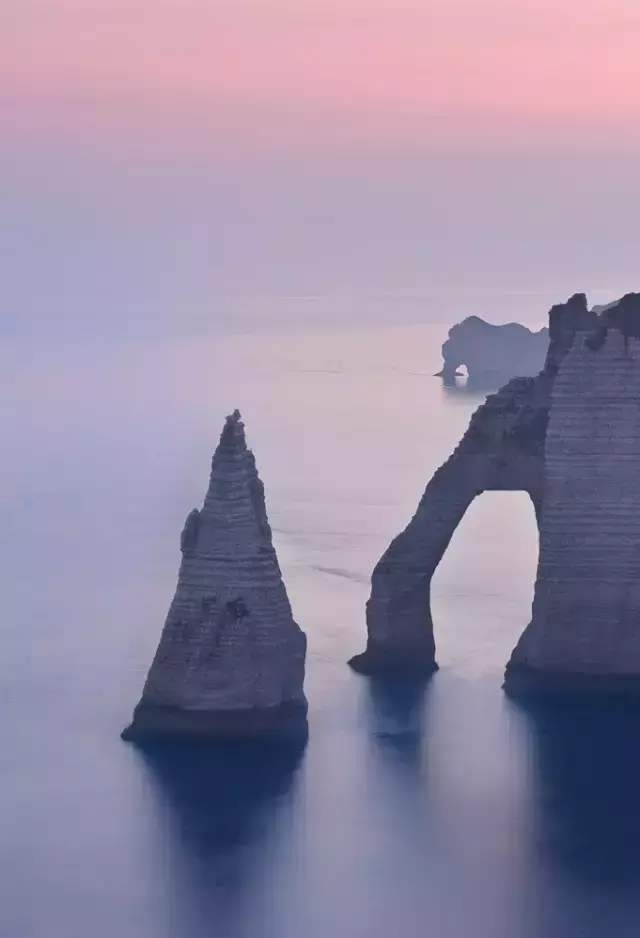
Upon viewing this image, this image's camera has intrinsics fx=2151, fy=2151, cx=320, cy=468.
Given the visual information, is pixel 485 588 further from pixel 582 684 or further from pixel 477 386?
pixel 477 386

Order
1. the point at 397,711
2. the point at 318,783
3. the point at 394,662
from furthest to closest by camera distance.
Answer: the point at 394,662 → the point at 397,711 → the point at 318,783

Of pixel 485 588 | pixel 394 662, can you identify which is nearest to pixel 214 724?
pixel 394 662

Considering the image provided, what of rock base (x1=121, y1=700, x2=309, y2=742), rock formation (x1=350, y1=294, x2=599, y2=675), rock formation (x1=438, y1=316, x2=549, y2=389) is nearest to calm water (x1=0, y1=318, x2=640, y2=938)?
rock base (x1=121, y1=700, x2=309, y2=742)

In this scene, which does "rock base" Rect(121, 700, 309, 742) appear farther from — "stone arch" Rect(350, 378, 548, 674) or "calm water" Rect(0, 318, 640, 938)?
"stone arch" Rect(350, 378, 548, 674)

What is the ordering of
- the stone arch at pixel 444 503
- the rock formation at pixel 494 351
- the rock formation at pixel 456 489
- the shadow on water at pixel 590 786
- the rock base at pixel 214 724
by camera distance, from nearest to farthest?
the shadow on water at pixel 590 786
the rock base at pixel 214 724
the rock formation at pixel 456 489
the stone arch at pixel 444 503
the rock formation at pixel 494 351

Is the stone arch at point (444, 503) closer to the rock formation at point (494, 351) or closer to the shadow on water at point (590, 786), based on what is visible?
the shadow on water at point (590, 786)

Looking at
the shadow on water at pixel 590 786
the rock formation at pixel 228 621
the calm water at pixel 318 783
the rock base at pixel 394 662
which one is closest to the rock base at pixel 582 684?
the shadow on water at pixel 590 786

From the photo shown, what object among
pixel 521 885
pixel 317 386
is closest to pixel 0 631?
pixel 521 885
